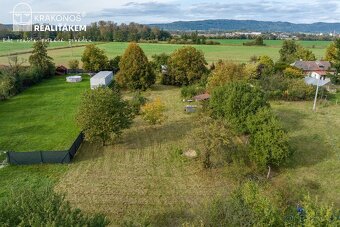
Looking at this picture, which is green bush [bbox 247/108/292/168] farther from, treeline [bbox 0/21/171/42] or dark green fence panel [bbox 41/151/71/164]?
treeline [bbox 0/21/171/42]

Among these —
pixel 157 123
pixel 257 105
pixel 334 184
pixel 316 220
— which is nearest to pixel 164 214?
pixel 316 220

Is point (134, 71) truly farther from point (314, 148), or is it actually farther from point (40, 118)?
point (314, 148)

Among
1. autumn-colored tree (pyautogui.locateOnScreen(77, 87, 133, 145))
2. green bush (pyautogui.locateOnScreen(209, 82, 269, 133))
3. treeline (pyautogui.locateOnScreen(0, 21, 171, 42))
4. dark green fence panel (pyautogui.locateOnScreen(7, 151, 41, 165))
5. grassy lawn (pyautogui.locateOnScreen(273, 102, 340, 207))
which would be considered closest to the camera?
grassy lawn (pyautogui.locateOnScreen(273, 102, 340, 207))

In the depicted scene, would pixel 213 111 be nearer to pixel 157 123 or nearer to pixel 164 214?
pixel 157 123

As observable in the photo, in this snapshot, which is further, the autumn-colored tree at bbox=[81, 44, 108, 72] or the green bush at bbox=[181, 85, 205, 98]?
the autumn-colored tree at bbox=[81, 44, 108, 72]

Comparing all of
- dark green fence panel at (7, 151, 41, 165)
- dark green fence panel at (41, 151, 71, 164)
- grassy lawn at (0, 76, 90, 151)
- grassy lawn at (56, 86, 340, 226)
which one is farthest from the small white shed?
dark green fence panel at (7, 151, 41, 165)

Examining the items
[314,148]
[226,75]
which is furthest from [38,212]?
[226,75]

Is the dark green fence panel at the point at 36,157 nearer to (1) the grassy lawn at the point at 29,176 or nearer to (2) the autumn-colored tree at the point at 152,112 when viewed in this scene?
(1) the grassy lawn at the point at 29,176

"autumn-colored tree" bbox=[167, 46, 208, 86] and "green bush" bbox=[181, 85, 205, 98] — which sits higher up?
"autumn-colored tree" bbox=[167, 46, 208, 86]
